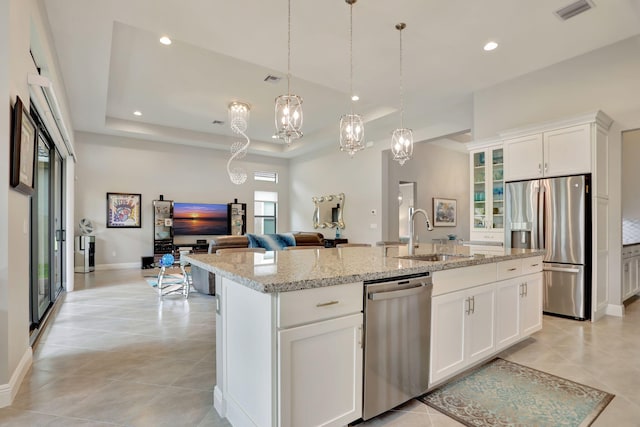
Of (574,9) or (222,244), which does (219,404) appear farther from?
(574,9)

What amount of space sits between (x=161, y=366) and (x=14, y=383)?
0.89 metres

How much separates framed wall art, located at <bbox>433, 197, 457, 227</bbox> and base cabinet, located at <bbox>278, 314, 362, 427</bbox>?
24.9 ft

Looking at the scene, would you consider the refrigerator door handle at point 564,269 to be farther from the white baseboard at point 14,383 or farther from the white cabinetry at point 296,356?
the white baseboard at point 14,383

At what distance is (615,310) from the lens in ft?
13.5

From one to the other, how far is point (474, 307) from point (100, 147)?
8.90m

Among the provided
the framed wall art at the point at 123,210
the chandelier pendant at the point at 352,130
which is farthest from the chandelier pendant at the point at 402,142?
the framed wall art at the point at 123,210

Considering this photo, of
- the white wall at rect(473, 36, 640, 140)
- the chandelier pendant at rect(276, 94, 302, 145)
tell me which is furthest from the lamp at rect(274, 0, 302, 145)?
the white wall at rect(473, 36, 640, 140)

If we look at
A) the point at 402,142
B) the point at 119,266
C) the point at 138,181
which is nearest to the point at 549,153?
the point at 402,142

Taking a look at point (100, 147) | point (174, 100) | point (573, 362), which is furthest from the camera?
point (100, 147)

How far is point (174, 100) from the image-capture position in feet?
21.2

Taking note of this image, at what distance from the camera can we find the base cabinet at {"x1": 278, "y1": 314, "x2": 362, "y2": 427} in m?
1.47

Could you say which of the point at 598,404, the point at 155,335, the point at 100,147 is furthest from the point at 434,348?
the point at 100,147

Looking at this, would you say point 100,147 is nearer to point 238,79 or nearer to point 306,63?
point 238,79

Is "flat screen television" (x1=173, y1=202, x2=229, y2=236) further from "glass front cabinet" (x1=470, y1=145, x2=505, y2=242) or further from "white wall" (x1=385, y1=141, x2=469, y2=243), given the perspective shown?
"glass front cabinet" (x1=470, y1=145, x2=505, y2=242)
